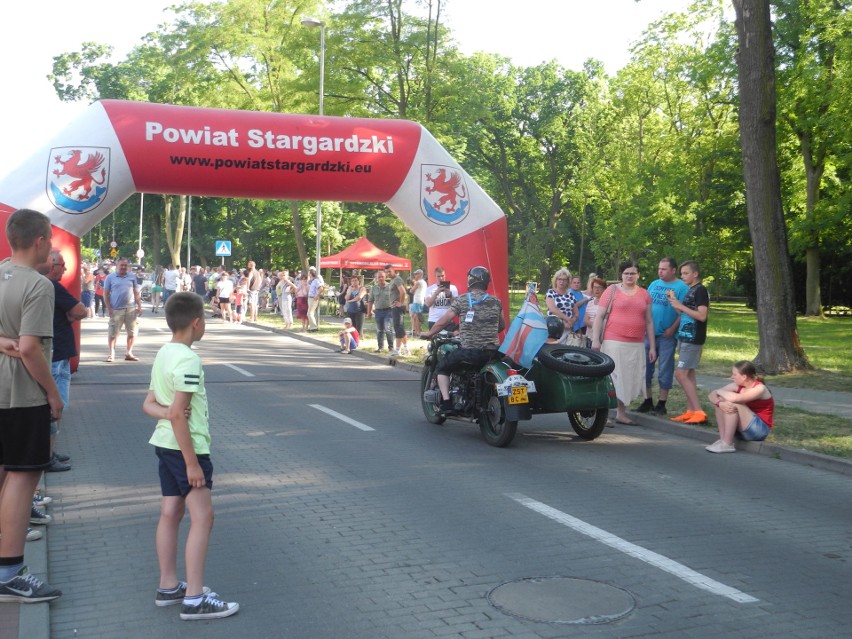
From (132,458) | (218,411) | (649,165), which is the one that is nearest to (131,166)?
(218,411)

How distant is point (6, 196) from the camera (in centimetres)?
1402

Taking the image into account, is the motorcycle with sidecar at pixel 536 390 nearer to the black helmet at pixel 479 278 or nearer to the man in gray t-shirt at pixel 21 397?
the black helmet at pixel 479 278

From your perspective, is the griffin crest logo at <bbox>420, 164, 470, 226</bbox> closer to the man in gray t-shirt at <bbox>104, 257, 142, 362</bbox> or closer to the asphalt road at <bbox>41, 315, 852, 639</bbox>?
the man in gray t-shirt at <bbox>104, 257, 142, 362</bbox>

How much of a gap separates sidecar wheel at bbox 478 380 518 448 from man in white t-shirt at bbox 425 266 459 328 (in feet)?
18.9

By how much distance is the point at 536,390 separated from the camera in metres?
9.69

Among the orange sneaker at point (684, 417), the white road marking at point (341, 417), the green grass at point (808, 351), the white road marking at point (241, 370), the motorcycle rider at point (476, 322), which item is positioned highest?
the motorcycle rider at point (476, 322)

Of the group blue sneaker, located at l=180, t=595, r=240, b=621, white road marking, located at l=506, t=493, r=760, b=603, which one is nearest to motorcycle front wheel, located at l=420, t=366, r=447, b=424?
white road marking, located at l=506, t=493, r=760, b=603

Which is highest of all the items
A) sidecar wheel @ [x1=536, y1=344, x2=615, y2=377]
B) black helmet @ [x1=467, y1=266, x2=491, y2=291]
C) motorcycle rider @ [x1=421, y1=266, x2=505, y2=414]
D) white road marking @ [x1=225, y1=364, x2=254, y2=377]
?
black helmet @ [x1=467, y1=266, x2=491, y2=291]

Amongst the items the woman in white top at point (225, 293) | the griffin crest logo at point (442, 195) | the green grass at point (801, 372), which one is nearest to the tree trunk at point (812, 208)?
the green grass at point (801, 372)

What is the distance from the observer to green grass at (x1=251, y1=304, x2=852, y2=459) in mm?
10219

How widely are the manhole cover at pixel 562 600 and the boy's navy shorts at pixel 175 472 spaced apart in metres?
1.62

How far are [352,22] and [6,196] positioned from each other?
19.2 metres

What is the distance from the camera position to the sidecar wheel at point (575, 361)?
9625 mm

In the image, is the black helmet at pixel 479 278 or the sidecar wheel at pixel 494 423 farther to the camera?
the black helmet at pixel 479 278
